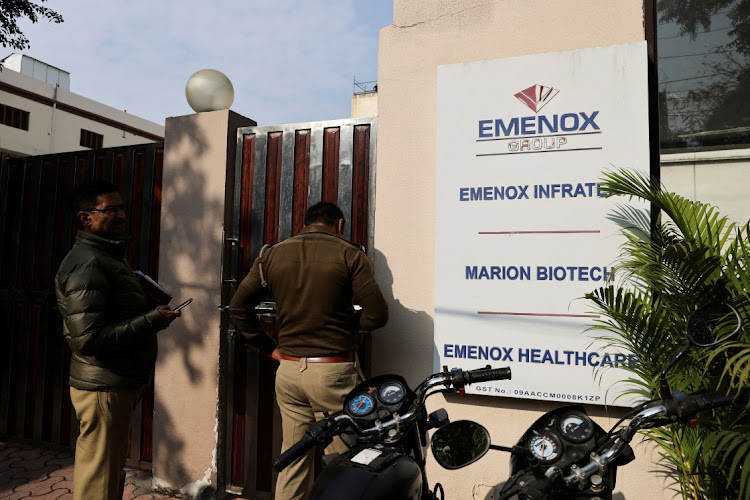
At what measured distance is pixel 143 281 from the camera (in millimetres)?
2975

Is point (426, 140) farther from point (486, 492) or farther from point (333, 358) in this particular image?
point (486, 492)

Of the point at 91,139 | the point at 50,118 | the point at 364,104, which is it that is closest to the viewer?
the point at 50,118

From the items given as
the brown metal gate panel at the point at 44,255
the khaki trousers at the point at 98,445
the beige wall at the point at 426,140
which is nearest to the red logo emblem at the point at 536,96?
the beige wall at the point at 426,140

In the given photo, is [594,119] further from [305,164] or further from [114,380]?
[114,380]

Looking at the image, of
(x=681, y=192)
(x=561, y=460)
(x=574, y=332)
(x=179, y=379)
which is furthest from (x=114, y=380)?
(x=681, y=192)

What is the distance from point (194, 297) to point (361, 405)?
260 centimetres

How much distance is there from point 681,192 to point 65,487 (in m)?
4.53

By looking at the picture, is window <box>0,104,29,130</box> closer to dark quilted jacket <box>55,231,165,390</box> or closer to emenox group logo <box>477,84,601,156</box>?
dark quilted jacket <box>55,231,165,390</box>

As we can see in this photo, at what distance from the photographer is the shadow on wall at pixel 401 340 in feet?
11.3

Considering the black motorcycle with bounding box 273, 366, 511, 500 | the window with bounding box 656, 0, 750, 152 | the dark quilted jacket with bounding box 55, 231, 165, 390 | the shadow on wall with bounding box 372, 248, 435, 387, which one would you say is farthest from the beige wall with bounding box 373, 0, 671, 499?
the black motorcycle with bounding box 273, 366, 511, 500

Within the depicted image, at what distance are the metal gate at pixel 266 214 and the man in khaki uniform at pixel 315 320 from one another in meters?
0.82

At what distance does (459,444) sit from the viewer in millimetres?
1699

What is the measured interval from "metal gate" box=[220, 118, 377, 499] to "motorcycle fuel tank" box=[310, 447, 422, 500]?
7.12 feet

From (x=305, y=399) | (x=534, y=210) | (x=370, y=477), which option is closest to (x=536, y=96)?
(x=534, y=210)
